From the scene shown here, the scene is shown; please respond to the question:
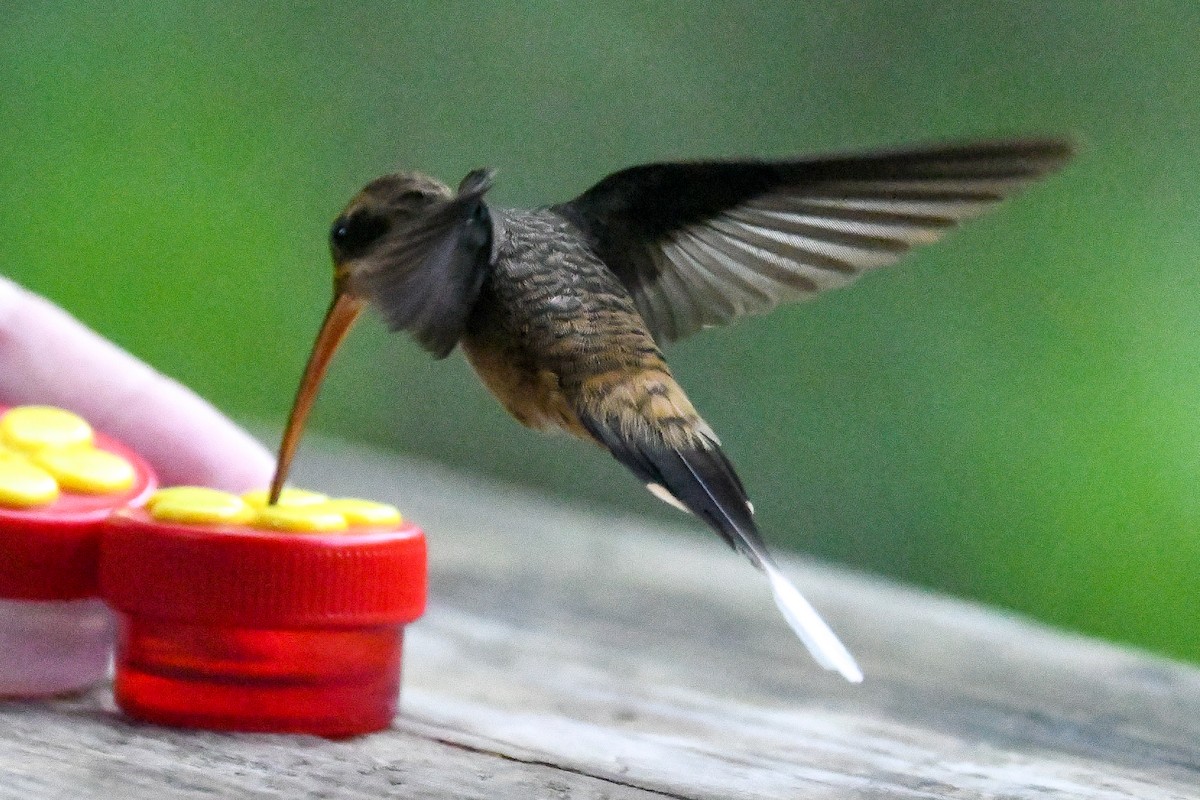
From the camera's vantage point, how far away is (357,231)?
114 centimetres

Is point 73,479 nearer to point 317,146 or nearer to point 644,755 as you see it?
point 644,755

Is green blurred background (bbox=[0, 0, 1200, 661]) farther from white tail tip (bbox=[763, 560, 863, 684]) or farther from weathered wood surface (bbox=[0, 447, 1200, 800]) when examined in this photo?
white tail tip (bbox=[763, 560, 863, 684])

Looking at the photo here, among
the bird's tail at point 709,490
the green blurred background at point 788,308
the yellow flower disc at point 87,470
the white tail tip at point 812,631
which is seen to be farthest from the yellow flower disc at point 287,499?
the green blurred background at point 788,308

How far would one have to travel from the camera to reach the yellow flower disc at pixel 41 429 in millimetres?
1259

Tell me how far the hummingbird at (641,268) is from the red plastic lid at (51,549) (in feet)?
0.56

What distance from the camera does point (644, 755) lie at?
3.72 ft

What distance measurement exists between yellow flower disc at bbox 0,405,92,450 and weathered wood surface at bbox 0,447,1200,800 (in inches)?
8.8

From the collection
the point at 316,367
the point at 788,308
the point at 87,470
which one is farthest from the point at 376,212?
the point at 788,308

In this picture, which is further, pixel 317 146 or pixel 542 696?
pixel 317 146

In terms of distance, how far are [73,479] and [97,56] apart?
2.85 m

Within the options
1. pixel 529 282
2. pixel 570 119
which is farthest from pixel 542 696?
pixel 570 119

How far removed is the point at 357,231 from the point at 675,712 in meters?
0.55

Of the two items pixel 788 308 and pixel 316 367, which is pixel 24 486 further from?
pixel 788 308

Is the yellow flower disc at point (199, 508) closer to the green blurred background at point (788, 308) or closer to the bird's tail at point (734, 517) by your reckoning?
the bird's tail at point (734, 517)
